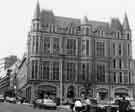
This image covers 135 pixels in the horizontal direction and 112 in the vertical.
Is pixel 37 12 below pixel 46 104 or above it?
above

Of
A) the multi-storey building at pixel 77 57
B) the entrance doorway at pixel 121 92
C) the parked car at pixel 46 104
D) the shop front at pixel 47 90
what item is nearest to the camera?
the parked car at pixel 46 104

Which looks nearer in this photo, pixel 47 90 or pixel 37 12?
pixel 47 90

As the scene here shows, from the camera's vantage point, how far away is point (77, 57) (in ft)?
243

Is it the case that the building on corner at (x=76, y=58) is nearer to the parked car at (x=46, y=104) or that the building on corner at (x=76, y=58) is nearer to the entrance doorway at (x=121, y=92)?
the entrance doorway at (x=121, y=92)

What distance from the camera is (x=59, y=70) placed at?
71.6 meters

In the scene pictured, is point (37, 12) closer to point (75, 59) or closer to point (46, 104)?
point (75, 59)

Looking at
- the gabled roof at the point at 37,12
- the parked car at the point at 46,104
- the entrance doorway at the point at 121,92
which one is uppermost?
the gabled roof at the point at 37,12

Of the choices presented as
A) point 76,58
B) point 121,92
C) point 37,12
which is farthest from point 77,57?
point 37,12

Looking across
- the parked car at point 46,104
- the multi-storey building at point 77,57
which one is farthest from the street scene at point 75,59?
the parked car at point 46,104

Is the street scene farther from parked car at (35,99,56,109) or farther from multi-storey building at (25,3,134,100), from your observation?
parked car at (35,99,56,109)

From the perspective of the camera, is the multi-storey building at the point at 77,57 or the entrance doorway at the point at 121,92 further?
the entrance doorway at the point at 121,92

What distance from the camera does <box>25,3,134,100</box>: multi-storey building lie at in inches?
2785

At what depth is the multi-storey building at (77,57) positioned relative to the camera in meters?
70.8

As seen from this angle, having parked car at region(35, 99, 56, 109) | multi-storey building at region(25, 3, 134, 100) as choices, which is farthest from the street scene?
parked car at region(35, 99, 56, 109)
